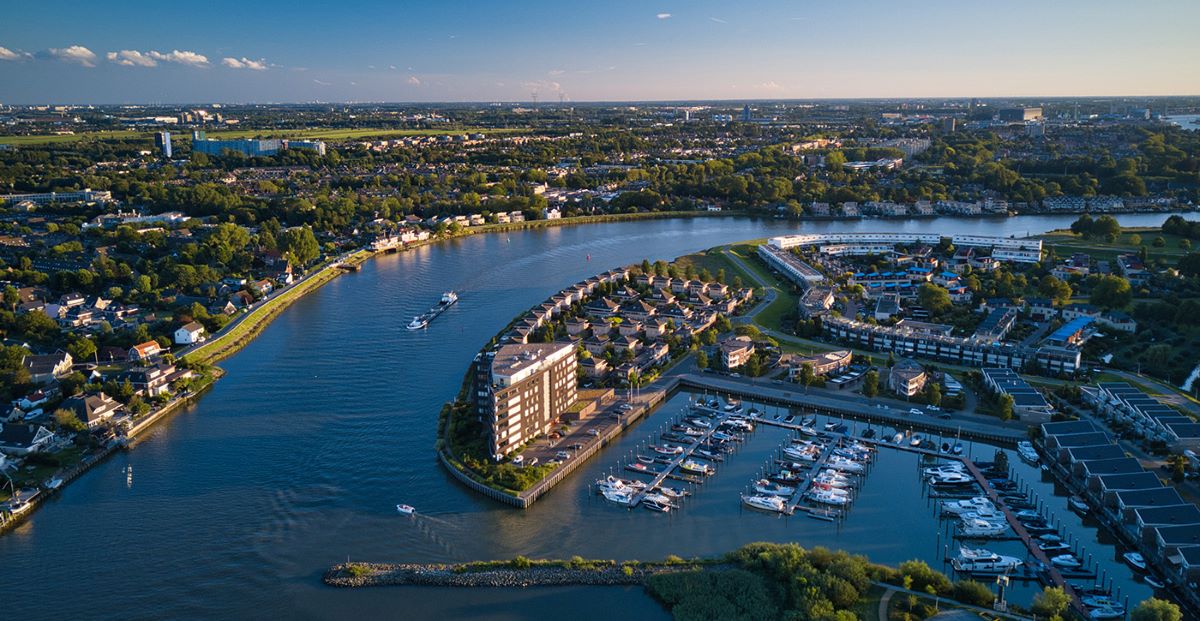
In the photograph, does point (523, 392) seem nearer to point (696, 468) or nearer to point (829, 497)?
point (696, 468)

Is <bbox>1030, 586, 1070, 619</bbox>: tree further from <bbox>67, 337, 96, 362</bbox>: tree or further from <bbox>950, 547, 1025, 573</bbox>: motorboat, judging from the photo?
<bbox>67, 337, 96, 362</bbox>: tree

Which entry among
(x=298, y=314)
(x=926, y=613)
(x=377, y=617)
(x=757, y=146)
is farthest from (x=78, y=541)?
(x=757, y=146)

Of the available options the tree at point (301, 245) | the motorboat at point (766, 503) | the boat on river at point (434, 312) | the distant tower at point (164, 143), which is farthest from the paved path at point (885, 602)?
the distant tower at point (164, 143)

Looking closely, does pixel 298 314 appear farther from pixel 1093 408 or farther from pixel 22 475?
pixel 1093 408

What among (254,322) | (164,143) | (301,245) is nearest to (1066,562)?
(254,322)

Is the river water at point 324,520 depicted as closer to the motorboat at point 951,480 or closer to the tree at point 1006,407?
the motorboat at point 951,480
